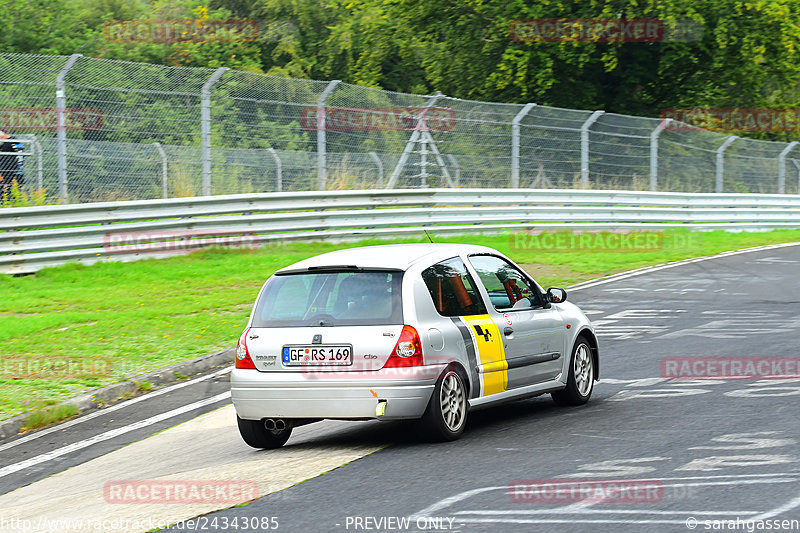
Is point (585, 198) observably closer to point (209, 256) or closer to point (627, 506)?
point (209, 256)

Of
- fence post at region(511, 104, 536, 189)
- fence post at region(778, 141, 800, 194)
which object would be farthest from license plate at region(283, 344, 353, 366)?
fence post at region(778, 141, 800, 194)

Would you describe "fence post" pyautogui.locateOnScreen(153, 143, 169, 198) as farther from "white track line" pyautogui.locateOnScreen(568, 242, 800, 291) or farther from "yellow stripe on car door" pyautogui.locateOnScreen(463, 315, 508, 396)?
"yellow stripe on car door" pyautogui.locateOnScreen(463, 315, 508, 396)

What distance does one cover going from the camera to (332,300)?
809 cm

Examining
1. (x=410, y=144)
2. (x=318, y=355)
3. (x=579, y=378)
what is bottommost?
(x=579, y=378)

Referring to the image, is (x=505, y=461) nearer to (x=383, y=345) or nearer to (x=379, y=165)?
(x=383, y=345)

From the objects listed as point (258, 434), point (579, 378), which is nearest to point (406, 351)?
point (258, 434)

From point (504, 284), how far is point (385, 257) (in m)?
1.19

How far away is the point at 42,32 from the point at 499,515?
151 feet
